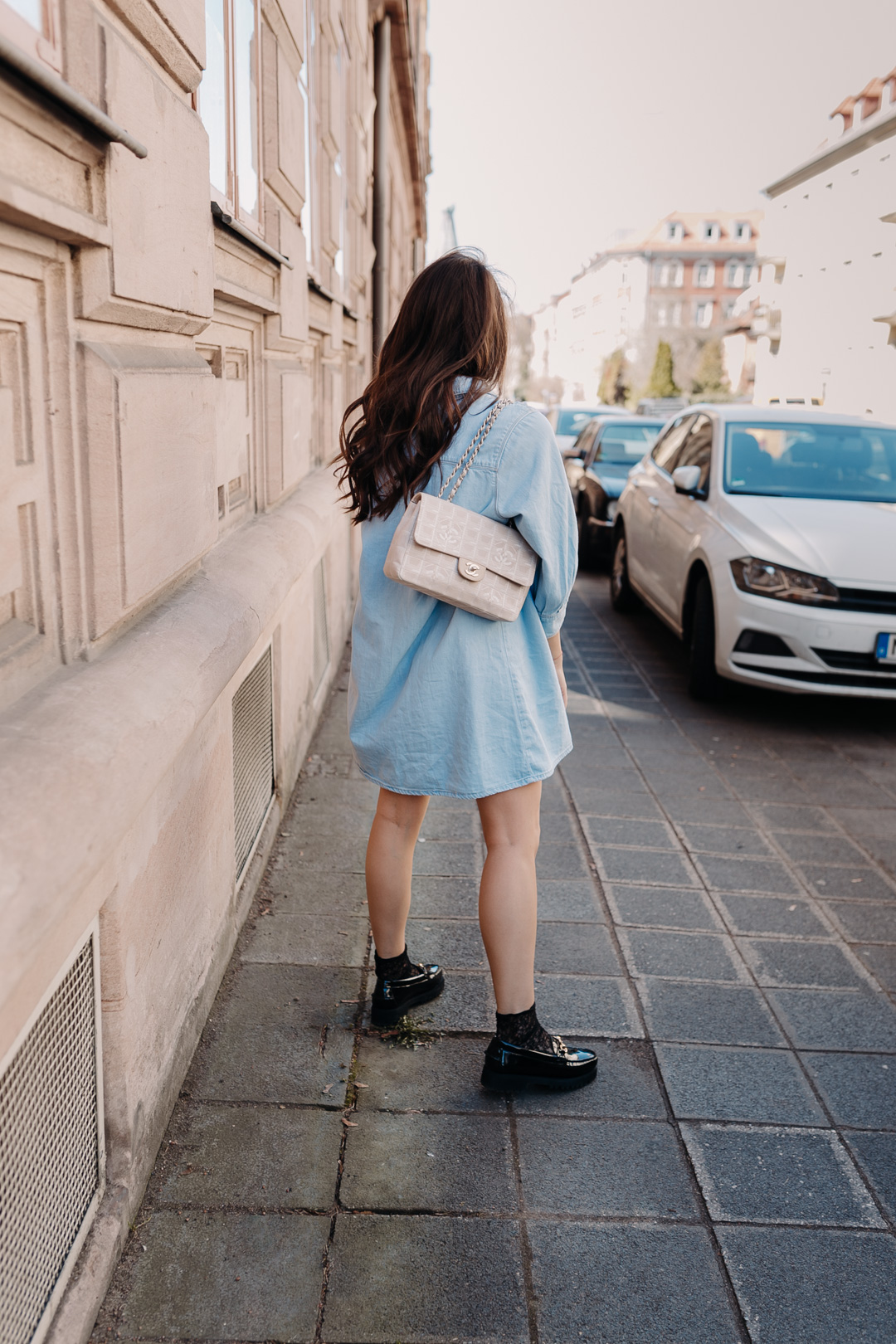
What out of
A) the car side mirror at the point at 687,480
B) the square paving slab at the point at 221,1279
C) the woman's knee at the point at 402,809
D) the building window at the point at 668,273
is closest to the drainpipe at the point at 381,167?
the car side mirror at the point at 687,480

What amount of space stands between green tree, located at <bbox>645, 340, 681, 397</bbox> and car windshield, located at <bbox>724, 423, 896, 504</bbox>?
63.7 m

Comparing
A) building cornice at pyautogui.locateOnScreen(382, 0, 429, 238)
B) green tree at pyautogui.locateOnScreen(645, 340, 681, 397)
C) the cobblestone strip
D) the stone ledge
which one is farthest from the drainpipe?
green tree at pyautogui.locateOnScreen(645, 340, 681, 397)

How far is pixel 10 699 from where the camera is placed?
5.53ft

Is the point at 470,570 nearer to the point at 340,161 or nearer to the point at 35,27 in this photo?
the point at 35,27

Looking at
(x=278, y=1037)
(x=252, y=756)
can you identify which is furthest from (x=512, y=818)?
(x=252, y=756)

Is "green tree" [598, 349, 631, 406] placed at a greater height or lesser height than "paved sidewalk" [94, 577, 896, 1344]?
greater

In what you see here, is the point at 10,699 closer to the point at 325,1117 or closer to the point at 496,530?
the point at 496,530

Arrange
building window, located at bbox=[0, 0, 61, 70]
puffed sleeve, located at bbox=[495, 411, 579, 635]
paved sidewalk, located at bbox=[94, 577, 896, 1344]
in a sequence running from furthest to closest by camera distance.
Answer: puffed sleeve, located at bbox=[495, 411, 579, 635], paved sidewalk, located at bbox=[94, 577, 896, 1344], building window, located at bbox=[0, 0, 61, 70]

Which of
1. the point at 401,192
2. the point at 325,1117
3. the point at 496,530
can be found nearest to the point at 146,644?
the point at 496,530

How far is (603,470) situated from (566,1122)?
10398mm

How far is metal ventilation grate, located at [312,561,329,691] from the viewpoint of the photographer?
5.54 meters

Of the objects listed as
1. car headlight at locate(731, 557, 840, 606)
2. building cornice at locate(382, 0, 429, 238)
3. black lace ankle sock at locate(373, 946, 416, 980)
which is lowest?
black lace ankle sock at locate(373, 946, 416, 980)

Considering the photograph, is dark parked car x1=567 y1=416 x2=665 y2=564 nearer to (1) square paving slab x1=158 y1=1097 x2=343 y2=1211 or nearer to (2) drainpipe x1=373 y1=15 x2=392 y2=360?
(2) drainpipe x1=373 y1=15 x2=392 y2=360

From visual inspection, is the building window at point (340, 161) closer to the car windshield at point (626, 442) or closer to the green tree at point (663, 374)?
the car windshield at point (626, 442)
